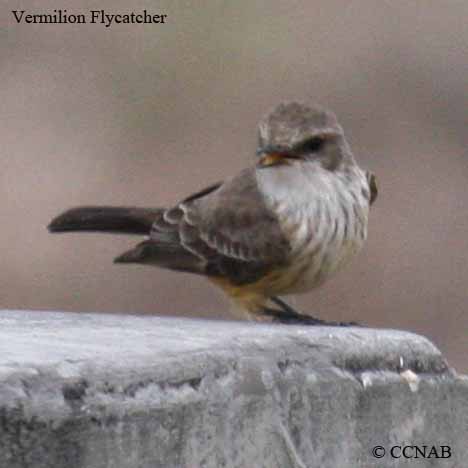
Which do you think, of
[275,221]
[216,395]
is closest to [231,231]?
[275,221]

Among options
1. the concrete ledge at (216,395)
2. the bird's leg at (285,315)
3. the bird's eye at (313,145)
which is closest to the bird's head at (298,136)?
the bird's eye at (313,145)

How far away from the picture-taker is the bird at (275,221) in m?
7.29

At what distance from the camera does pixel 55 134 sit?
13258 millimetres

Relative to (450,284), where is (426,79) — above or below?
above

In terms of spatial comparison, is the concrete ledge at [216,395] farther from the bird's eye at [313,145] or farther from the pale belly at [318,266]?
the bird's eye at [313,145]

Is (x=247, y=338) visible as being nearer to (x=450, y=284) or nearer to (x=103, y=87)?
(x=450, y=284)

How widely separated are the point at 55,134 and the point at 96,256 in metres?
1.39

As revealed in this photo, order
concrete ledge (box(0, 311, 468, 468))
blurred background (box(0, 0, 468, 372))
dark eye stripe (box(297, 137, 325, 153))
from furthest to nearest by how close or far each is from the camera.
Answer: blurred background (box(0, 0, 468, 372)) < dark eye stripe (box(297, 137, 325, 153)) < concrete ledge (box(0, 311, 468, 468))

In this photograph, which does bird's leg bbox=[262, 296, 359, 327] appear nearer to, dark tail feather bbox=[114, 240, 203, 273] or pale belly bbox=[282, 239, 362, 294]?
pale belly bbox=[282, 239, 362, 294]

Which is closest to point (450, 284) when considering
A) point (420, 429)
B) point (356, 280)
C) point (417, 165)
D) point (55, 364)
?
point (356, 280)

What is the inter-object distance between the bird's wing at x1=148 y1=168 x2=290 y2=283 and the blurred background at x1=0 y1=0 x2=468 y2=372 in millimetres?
3160

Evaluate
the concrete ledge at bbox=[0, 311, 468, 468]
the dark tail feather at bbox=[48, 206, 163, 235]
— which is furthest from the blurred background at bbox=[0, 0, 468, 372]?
the concrete ledge at bbox=[0, 311, 468, 468]

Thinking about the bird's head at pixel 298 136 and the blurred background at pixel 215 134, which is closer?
the bird's head at pixel 298 136

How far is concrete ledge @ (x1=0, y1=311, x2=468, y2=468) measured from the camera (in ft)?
14.1
